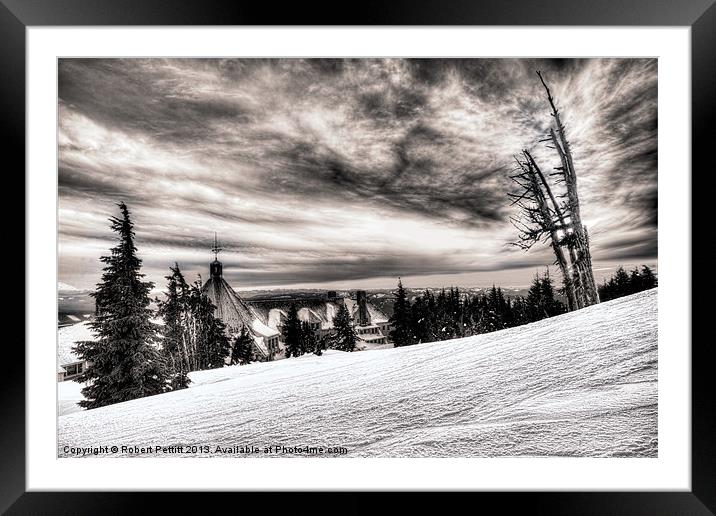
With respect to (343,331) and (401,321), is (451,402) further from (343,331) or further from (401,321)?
(343,331)

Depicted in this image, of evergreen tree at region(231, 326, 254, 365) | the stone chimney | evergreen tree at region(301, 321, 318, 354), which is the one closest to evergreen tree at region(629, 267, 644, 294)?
the stone chimney

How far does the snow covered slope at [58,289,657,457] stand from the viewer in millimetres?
2178

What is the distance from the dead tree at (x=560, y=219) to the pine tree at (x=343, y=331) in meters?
1.26

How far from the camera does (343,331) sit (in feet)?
7.77

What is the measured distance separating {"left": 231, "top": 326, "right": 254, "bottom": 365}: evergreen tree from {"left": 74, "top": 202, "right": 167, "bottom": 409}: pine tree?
504mm

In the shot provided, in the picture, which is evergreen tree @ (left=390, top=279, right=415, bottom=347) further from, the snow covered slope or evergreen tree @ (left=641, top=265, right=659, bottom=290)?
evergreen tree @ (left=641, top=265, right=659, bottom=290)

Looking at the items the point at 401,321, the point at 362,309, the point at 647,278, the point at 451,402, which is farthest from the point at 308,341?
the point at 647,278
